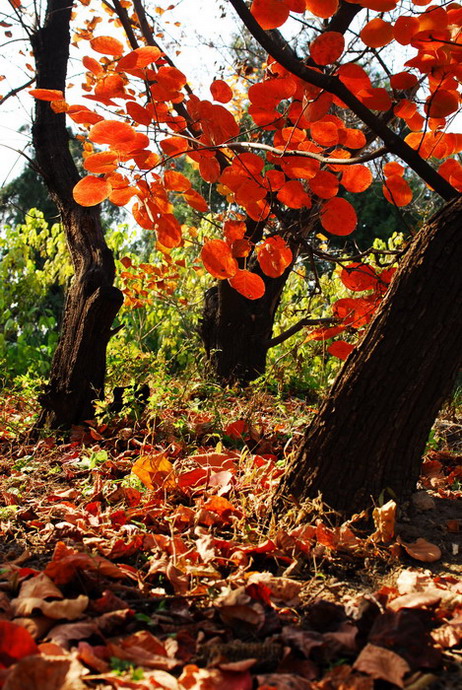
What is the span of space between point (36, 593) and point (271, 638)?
516 mm

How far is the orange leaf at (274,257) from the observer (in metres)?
2.25

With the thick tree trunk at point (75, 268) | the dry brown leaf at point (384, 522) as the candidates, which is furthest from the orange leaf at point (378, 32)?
the thick tree trunk at point (75, 268)

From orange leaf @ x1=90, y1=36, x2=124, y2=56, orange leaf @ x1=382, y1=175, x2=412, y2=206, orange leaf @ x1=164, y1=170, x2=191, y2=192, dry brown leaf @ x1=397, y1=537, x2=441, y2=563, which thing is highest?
orange leaf @ x1=90, y1=36, x2=124, y2=56

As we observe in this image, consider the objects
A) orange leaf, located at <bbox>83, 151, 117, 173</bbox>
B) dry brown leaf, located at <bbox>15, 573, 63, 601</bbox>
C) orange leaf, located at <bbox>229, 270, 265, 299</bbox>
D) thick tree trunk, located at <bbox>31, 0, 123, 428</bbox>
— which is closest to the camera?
dry brown leaf, located at <bbox>15, 573, 63, 601</bbox>

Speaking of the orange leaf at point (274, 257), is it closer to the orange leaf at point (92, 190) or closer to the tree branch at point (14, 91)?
the orange leaf at point (92, 190)

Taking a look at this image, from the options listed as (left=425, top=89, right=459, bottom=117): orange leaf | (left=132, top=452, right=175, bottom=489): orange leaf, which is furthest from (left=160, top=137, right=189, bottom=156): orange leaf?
(left=132, top=452, right=175, bottom=489): orange leaf

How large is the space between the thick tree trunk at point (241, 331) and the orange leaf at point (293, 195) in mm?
2236

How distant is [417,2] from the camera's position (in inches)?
74.6

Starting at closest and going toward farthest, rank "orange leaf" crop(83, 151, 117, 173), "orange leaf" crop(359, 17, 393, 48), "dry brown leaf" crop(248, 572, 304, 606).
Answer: "dry brown leaf" crop(248, 572, 304, 606)
"orange leaf" crop(359, 17, 393, 48)
"orange leaf" crop(83, 151, 117, 173)

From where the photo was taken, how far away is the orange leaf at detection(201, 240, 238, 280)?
213cm

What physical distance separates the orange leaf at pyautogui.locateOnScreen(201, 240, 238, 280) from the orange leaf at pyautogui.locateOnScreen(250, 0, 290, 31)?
0.72 meters

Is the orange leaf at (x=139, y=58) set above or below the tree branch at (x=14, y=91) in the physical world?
below

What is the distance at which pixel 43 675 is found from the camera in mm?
960

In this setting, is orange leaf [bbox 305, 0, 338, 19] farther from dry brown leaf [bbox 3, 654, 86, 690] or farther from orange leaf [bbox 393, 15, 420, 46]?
dry brown leaf [bbox 3, 654, 86, 690]
